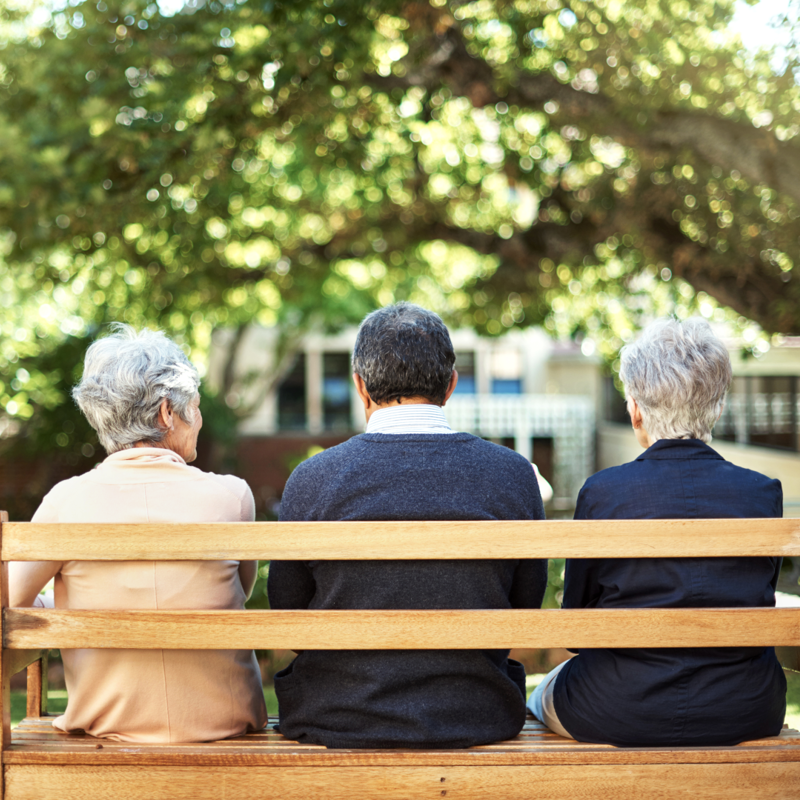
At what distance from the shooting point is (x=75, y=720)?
2.18 metres

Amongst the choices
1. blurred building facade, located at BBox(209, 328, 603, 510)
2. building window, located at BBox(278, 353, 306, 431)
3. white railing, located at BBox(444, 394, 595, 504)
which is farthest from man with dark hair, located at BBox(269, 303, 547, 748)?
building window, located at BBox(278, 353, 306, 431)

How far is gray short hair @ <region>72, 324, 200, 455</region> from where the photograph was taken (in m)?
2.23

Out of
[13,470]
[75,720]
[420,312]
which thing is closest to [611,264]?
[420,312]

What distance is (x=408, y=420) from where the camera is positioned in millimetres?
2180

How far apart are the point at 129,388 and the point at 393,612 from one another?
2.99 ft

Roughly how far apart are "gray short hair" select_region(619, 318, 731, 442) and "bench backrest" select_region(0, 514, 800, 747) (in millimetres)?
364

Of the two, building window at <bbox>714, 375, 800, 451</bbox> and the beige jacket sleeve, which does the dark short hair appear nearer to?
the beige jacket sleeve

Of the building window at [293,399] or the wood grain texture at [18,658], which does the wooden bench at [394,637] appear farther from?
the building window at [293,399]

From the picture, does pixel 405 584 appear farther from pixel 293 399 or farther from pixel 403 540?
pixel 293 399

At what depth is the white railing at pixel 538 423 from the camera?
1864cm

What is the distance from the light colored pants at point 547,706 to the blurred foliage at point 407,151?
4029 millimetres

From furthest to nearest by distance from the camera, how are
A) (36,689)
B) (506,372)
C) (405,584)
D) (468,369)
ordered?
(506,372), (468,369), (36,689), (405,584)

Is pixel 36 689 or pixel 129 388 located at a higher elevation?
pixel 129 388

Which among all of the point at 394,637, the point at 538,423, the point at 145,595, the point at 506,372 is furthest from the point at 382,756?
the point at 506,372
